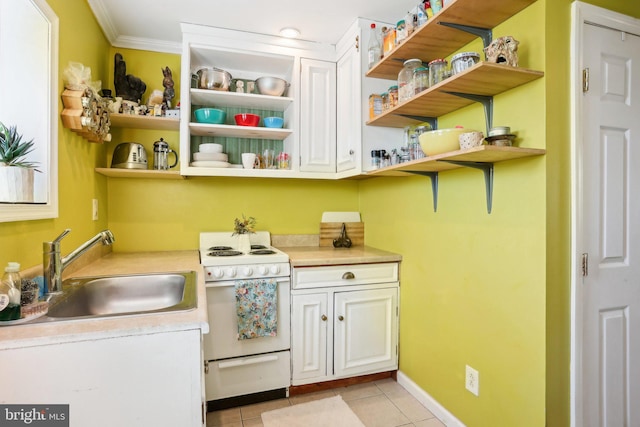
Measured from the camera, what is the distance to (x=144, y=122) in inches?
Answer: 88.9

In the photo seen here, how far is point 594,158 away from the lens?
141 cm

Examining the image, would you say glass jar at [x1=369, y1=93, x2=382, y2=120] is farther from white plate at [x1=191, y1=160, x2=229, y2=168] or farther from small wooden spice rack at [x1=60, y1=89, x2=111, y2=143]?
small wooden spice rack at [x1=60, y1=89, x2=111, y2=143]

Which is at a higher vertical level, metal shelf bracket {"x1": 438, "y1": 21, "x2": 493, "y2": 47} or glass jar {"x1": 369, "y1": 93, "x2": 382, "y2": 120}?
metal shelf bracket {"x1": 438, "y1": 21, "x2": 493, "y2": 47}

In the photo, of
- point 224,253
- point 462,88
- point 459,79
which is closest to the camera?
point 459,79

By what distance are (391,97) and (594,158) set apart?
1034 mm

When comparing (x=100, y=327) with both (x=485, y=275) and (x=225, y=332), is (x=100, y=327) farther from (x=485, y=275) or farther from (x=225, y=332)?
(x=485, y=275)

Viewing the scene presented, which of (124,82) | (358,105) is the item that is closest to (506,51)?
(358,105)

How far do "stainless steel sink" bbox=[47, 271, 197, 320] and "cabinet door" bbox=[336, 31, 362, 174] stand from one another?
1.24 m

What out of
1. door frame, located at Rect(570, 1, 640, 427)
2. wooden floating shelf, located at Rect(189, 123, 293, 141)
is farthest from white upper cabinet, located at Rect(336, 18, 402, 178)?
door frame, located at Rect(570, 1, 640, 427)

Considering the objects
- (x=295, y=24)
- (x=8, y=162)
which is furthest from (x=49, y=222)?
(x=295, y=24)

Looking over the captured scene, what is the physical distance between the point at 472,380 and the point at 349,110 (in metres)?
1.73

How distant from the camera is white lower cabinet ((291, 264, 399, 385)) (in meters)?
2.12

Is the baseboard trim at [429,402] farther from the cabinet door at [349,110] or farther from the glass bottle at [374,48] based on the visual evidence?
the glass bottle at [374,48]

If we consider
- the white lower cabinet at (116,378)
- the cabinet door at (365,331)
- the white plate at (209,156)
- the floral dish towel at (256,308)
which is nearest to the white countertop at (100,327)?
the white lower cabinet at (116,378)
